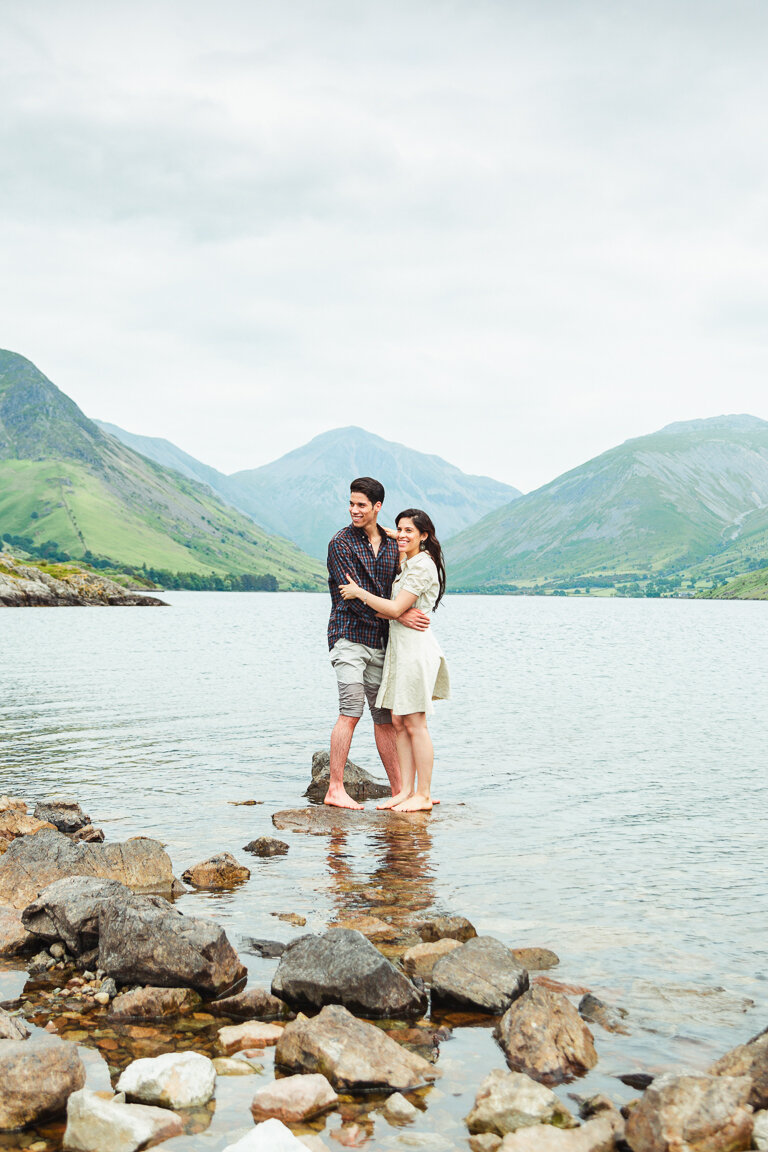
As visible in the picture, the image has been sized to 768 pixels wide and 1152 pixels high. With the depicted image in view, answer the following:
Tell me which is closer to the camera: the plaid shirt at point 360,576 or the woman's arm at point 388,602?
the woman's arm at point 388,602

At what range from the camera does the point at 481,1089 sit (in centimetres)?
609

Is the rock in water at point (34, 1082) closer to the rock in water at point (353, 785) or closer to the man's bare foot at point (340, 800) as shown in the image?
the man's bare foot at point (340, 800)

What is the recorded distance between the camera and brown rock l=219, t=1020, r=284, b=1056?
276 inches

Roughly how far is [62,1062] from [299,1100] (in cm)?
155

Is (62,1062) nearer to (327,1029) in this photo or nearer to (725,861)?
(327,1029)

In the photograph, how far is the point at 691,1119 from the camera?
5.44m

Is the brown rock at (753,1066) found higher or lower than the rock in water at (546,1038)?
higher

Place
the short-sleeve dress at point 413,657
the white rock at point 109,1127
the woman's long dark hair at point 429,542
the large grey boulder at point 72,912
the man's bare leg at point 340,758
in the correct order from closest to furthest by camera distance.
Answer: the white rock at point 109,1127
the large grey boulder at point 72,912
the short-sleeve dress at point 413,657
the woman's long dark hair at point 429,542
the man's bare leg at point 340,758

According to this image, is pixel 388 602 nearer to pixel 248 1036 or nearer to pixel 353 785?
pixel 353 785

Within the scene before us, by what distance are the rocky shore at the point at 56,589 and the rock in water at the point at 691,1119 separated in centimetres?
16640

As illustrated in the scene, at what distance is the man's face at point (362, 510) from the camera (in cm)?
1377

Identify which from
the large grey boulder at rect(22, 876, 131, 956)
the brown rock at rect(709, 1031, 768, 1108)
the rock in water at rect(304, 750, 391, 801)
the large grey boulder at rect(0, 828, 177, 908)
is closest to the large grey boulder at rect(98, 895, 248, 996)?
the large grey boulder at rect(22, 876, 131, 956)

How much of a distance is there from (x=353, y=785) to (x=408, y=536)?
18.8 feet

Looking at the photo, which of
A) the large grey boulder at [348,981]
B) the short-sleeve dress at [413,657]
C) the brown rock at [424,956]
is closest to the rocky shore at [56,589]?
the short-sleeve dress at [413,657]
